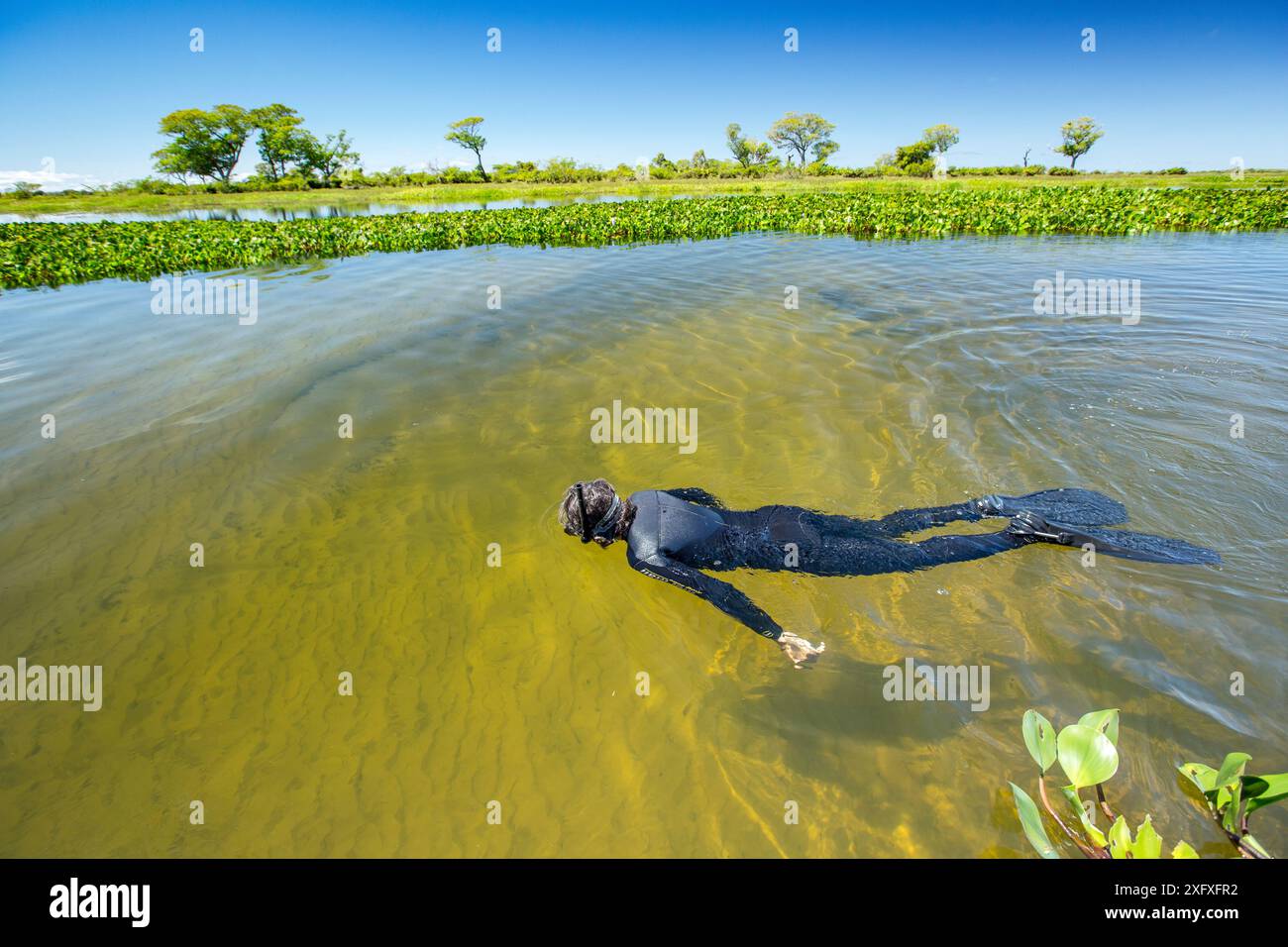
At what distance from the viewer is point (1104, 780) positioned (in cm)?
219

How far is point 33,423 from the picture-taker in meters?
7.23

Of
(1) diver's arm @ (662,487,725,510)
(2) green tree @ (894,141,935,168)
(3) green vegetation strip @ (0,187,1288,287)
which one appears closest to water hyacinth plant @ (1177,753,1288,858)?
(1) diver's arm @ (662,487,725,510)

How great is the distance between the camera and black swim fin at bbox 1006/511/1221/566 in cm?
425

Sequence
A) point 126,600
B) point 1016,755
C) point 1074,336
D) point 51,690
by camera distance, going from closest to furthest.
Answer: point 1016,755 → point 51,690 → point 126,600 → point 1074,336

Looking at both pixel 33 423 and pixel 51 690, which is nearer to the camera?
pixel 51 690

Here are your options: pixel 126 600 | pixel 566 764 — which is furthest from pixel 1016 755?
pixel 126 600

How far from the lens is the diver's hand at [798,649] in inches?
138

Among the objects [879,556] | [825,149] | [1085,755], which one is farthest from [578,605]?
[825,149]

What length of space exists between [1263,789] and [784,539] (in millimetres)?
2687

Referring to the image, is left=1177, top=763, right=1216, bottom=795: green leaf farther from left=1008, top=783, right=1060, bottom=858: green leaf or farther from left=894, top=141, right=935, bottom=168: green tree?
left=894, top=141, right=935, bottom=168: green tree

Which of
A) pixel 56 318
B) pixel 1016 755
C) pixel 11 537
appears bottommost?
pixel 1016 755
